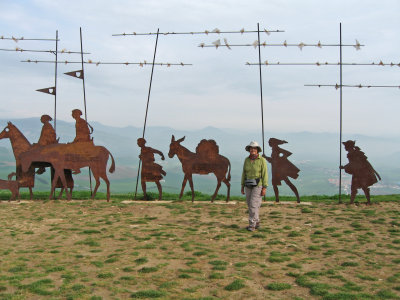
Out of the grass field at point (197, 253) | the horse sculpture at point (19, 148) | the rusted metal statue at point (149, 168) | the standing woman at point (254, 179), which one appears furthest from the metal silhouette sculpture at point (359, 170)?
the horse sculpture at point (19, 148)

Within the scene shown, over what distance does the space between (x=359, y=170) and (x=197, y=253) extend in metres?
8.08

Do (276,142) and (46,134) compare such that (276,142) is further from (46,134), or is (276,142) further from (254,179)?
(46,134)

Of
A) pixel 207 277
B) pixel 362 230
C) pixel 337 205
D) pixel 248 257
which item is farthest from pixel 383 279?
pixel 337 205

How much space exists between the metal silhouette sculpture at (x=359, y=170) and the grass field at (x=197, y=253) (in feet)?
3.80

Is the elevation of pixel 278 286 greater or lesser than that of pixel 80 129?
lesser

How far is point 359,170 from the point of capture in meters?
13.5

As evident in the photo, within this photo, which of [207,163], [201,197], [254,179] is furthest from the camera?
[201,197]

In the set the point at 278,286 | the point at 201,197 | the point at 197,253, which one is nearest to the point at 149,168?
the point at 201,197

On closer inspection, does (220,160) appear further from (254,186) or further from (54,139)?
(54,139)

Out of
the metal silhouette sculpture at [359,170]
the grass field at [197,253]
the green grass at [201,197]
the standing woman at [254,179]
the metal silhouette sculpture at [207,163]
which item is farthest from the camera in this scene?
the green grass at [201,197]

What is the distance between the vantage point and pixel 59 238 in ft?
29.5

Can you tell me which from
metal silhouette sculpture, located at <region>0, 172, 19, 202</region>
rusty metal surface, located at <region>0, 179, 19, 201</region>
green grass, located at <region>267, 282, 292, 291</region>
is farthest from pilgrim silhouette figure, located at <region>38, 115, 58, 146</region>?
green grass, located at <region>267, 282, 292, 291</region>

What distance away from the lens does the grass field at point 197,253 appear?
5871 mm

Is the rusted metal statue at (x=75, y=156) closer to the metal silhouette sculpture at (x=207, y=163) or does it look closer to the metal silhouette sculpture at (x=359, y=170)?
the metal silhouette sculpture at (x=207, y=163)
